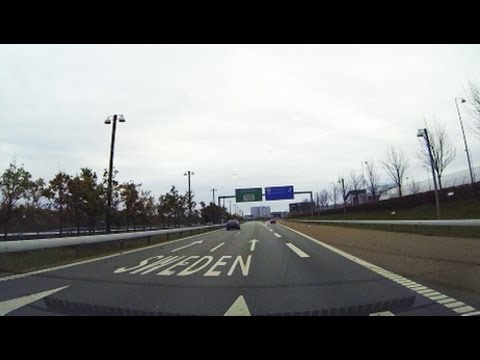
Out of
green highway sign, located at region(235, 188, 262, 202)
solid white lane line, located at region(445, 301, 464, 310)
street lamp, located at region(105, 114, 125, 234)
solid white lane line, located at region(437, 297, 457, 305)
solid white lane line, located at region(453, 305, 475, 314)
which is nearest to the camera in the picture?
solid white lane line, located at region(453, 305, 475, 314)

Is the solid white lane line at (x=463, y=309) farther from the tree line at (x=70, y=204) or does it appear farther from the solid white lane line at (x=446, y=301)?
the tree line at (x=70, y=204)

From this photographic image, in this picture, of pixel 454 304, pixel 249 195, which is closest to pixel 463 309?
pixel 454 304

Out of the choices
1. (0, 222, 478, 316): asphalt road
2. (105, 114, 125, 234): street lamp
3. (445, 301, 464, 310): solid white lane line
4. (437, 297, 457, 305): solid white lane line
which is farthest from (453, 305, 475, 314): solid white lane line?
(105, 114, 125, 234): street lamp

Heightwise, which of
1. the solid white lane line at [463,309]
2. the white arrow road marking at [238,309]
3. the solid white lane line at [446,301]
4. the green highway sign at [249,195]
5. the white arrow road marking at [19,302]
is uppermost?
the green highway sign at [249,195]

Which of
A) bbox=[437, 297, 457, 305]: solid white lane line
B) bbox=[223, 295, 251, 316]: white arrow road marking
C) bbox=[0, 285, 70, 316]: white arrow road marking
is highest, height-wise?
bbox=[0, 285, 70, 316]: white arrow road marking

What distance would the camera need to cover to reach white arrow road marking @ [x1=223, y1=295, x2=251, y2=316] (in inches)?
219

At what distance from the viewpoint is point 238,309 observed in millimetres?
5918

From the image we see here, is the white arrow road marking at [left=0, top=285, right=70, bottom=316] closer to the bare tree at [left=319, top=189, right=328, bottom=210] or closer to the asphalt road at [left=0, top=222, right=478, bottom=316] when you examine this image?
the asphalt road at [left=0, top=222, right=478, bottom=316]

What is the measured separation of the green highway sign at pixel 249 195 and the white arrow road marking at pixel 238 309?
59.7 meters

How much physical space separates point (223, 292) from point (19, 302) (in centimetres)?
341

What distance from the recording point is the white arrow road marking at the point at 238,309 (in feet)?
18.3

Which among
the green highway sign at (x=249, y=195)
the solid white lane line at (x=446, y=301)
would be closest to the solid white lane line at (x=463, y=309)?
the solid white lane line at (x=446, y=301)
